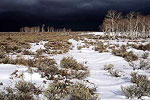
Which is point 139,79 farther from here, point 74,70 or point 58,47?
point 58,47

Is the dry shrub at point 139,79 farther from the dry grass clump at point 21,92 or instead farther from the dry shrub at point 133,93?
the dry grass clump at point 21,92

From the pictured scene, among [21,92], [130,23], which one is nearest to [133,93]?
[21,92]

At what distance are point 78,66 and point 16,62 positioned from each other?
118 inches

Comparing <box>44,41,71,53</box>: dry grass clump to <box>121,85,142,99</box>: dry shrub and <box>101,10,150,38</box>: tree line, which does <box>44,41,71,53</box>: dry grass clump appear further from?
<box>101,10,150,38</box>: tree line

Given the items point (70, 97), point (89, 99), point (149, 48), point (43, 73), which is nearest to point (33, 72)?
point (43, 73)

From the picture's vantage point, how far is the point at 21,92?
186 inches

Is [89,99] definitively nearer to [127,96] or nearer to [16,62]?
[127,96]

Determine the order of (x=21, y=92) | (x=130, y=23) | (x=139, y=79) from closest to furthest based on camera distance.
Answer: (x=21, y=92) < (x=139, y=79) < (x=130, y=23)

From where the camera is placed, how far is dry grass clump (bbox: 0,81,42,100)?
4156 mm

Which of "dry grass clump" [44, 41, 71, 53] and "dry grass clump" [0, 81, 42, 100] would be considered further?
"dry grass clump" [44, 41, 71, 53]

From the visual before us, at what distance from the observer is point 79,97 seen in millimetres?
4168

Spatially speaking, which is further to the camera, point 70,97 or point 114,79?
point 114,79

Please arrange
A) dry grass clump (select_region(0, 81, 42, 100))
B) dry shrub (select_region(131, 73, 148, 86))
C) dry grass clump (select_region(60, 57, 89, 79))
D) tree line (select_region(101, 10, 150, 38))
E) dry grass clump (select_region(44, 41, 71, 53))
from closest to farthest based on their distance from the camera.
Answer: dry grass clump (select_region(0, 81, 42, 100)) < dry shrub (select_region(131, 73, 148, 86)) < dry grass clump (select_region(60, 57, 89, 79)) < dry grass clump (select_region(44, 41, 71, 53)) < tree line (select_region(101, 10, 150, 38))

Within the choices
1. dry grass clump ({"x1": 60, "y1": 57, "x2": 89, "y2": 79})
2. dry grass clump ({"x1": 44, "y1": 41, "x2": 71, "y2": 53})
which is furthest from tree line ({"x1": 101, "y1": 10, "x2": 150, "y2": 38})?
dry grass clump ({"x1": 60, "y1": 57, "x2": 89, "y2": 79})
